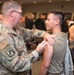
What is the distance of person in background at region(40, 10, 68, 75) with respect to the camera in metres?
2.24

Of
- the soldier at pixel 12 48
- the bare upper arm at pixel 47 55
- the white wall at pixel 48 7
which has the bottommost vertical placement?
the bare upper arm at pixel 47 55

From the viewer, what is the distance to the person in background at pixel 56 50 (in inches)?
88.0

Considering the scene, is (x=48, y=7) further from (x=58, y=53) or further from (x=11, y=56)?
(x=11, y=56)

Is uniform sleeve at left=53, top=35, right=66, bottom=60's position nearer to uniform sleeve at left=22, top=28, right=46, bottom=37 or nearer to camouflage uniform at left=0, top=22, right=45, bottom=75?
uniform sleeve at left=22, top=28, right=46, bottom=37

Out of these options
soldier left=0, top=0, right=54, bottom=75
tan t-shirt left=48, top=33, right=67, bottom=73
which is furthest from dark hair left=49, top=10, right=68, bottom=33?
soldier left=0, top=0, right=54, bottom=75

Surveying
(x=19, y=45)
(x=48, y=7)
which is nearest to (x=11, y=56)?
(x=19, y=45)

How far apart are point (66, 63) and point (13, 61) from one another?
1012 millimetres

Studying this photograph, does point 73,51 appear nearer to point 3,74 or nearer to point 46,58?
point 46,58

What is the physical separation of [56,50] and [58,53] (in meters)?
0.05

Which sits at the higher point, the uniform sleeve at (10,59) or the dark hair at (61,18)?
the dark hair at (61,18)

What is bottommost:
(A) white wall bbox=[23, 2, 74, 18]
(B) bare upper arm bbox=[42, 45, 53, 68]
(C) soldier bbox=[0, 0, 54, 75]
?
(B) bare upper arm bbox=[42, 45, 53, 68]

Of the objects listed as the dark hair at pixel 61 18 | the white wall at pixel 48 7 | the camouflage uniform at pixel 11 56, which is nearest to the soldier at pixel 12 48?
the camouflage uniform at pixel 11 56

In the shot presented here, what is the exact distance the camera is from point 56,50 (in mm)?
2279

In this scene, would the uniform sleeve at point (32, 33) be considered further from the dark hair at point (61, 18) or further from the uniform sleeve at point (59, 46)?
the dark hair at point (61, 18)
